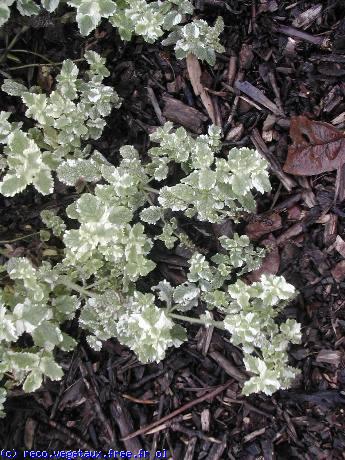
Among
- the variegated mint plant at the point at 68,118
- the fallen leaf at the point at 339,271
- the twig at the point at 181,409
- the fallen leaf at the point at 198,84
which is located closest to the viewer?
the variegated mint plant at the point at 68,118

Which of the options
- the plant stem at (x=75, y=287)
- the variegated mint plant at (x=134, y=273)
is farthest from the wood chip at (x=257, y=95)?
the plant stem at (x=75, y=287)

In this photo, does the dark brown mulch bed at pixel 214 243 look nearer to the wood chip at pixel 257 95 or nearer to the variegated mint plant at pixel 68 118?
the wood chip at pixel 257 95

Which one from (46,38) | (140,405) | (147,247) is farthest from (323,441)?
(46,38)

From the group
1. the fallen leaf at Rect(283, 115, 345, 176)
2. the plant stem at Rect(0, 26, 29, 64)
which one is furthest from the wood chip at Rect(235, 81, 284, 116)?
the plant stem at Rect(0, 26, 29, 64)

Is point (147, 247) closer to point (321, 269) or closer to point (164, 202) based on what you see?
point (164, 202)

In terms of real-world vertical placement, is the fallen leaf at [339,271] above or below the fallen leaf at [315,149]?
below

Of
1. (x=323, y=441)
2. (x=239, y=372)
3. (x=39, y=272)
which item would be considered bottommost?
(x=323, y=441)

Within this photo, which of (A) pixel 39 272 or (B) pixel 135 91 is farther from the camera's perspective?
(B) pixel 135 91

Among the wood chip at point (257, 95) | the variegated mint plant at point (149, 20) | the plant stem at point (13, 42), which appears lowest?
the wood chip at point (257, 95)
